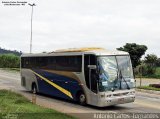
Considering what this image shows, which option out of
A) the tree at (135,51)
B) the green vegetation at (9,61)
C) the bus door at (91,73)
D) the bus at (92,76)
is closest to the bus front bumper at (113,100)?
the bus at (92,76)

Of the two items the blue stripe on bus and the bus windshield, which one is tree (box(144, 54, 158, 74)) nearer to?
the blue stripe on bus

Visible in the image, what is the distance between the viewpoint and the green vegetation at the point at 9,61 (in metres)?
95.6

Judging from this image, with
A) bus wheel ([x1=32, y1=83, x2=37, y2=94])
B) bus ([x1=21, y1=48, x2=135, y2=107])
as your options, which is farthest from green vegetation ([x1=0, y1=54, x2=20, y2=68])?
bus ([x1=21, y1=48, x2=135, y2=107])

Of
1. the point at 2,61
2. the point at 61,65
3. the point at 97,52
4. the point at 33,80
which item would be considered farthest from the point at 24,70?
the point at 2,61

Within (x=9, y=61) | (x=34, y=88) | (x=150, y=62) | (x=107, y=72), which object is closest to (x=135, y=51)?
(x=150, y=62)

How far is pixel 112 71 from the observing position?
19.8 metres

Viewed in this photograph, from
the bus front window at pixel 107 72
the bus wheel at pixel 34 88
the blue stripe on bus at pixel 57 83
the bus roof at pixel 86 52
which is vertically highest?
the bus roof at pixel 86 52

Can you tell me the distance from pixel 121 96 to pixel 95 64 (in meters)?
2.09

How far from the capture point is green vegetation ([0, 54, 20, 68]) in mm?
95562

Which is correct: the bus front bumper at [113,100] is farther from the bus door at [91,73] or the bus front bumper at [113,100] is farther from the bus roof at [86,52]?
the bus roof at [86,52]

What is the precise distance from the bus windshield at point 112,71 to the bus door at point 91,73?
0.30 metres

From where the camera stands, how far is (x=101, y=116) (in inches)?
682

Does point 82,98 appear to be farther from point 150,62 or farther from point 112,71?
point 150,62

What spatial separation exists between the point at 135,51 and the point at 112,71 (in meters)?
44.9
